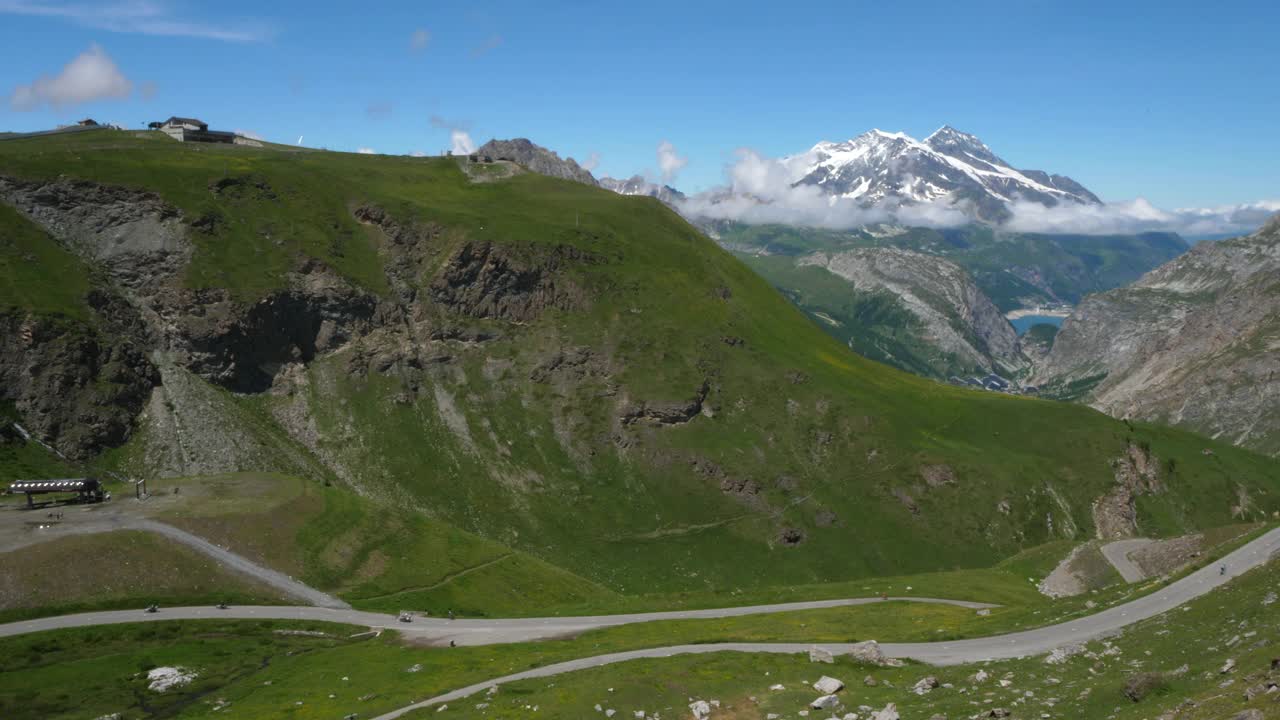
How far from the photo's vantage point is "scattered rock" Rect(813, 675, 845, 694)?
190 feet

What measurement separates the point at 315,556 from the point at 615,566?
2693 inches

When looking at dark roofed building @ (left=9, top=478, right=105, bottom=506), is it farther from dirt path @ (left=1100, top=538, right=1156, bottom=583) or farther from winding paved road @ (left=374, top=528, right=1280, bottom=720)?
dirt path @ (left=1100, top=538, right=1156, bottom=583)

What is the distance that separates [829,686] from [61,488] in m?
104

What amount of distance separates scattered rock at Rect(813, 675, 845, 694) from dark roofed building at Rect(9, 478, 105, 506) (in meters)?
101

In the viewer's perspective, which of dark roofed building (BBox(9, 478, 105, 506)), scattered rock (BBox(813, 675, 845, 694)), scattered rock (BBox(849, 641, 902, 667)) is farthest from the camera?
dark roofed building (BBox(9, 478, 105, 506))

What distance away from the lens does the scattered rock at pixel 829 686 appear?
57.8 m

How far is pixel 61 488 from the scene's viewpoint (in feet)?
369

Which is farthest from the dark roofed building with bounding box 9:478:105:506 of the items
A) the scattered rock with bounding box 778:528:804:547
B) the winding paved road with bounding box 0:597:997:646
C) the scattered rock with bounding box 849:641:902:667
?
the scattered rock with bounding box 778:528:804:547

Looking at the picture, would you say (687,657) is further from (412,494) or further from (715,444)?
(715,444)

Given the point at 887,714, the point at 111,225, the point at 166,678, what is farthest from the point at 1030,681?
the point at 111,225

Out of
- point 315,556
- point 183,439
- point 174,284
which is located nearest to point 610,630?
point 315,556

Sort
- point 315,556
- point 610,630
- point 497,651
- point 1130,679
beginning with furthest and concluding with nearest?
point 315,556, point 610,630, point 497,651, point 1130,679

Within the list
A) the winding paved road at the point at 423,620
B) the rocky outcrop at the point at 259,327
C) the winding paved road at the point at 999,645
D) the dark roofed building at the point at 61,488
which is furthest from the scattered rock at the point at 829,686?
the rocky outcrop at the point at 259,327

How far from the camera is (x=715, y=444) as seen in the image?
653ft
